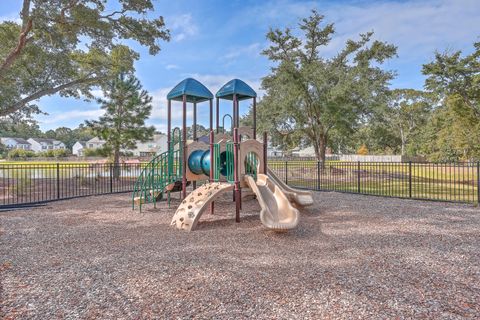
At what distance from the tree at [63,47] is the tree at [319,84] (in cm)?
1084

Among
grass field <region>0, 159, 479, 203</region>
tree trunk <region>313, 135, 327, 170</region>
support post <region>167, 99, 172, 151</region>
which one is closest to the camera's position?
support post <region>167, 99, 172, 151</region>

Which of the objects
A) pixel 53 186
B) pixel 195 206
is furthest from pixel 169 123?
pixel 53 186

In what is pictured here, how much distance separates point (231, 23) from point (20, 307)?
31.3 ft

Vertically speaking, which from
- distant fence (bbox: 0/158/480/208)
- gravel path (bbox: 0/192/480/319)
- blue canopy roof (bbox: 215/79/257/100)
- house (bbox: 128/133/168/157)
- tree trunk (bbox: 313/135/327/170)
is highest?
house (bbox: 128/133/168/157)

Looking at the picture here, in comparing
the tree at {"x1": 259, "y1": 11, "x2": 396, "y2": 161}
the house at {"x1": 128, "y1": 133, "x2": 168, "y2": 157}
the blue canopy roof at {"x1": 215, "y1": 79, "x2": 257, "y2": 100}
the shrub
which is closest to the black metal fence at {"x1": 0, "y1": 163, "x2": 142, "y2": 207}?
the blue canopy roof at {"x1": 215, "y1": 79, "x2": 257, "y2": 100}

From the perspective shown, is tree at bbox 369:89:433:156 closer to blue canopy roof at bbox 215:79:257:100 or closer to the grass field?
the grass field

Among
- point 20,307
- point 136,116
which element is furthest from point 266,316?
point 136,116

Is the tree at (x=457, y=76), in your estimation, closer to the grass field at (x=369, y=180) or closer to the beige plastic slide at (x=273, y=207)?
the grass field at (x=369, y=180)

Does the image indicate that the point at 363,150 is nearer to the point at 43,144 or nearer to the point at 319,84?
the point at 319,84

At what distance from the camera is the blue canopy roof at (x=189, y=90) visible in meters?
7.64

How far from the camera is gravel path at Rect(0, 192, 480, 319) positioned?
8.73 feet

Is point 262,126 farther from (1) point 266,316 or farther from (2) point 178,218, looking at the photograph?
(1) point 266,316

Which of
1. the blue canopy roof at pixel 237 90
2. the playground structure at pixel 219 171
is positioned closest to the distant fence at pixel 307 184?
the playground structure at pixel 219 171

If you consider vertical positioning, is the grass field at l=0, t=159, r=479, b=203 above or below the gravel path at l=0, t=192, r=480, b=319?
above
